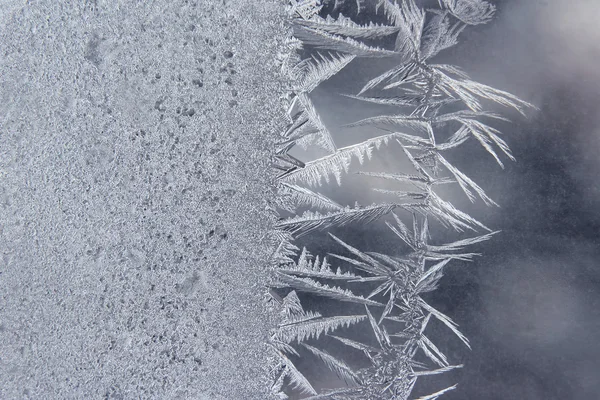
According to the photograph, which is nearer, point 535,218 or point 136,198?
point 535,218

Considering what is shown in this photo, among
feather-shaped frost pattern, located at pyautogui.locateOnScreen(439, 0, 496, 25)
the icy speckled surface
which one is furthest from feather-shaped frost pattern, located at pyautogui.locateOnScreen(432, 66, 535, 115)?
the icy speckled surface

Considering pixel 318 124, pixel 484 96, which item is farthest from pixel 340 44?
pixel 484 96

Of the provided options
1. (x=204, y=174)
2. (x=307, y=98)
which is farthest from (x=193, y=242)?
(x=307, y=98)

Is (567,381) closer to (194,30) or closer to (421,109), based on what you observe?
(421,109)

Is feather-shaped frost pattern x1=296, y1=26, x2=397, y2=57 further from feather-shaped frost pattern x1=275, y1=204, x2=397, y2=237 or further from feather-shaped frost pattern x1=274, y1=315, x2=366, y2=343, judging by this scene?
feather-shaped frost pattern x1=274, y1=315, x2=366, y2=343

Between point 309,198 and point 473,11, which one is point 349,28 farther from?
point 309,198
